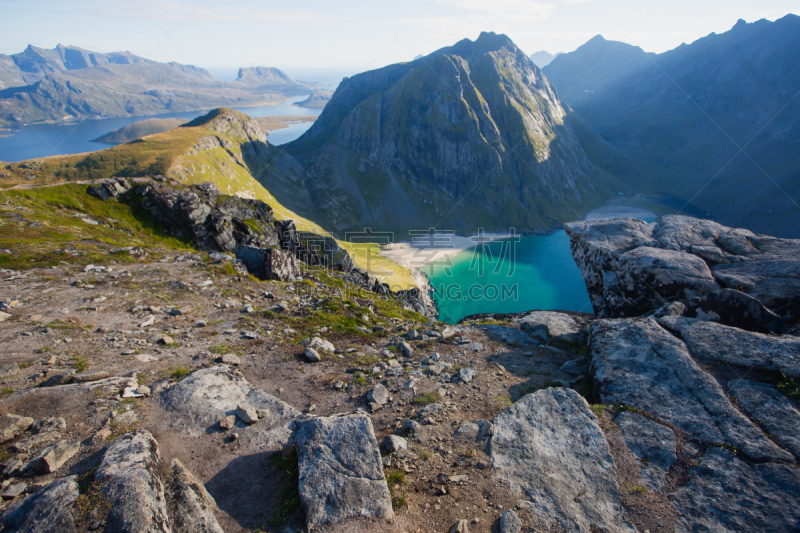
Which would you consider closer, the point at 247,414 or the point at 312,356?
the point at 247,414

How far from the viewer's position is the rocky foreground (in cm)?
774

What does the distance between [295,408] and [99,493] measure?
5609mm

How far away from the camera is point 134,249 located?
85.8ft

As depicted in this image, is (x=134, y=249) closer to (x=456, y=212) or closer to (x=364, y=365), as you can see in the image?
(x=364, y=365)

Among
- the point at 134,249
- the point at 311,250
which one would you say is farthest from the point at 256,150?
the point at 134,249

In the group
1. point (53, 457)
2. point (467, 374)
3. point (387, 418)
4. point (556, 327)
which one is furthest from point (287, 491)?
point (556, 327)

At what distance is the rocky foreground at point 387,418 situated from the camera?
25.4ft

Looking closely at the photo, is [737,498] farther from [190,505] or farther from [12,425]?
[12,425]

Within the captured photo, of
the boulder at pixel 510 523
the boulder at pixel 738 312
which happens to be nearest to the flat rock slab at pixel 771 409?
the boulder at pixel 738 312

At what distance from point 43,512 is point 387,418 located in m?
8.34

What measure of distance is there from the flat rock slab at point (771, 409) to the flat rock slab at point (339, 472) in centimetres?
1240

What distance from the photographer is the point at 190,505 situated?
24.0 ft

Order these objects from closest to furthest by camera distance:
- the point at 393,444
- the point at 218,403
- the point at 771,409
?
1. the point at 393,444
2. the point at 218,403
3. the point at 771,409

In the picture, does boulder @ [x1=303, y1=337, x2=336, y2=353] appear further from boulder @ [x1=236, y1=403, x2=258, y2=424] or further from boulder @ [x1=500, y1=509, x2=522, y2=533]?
boulder @ [x1=500, y1=509, x2=522, y2=533]
